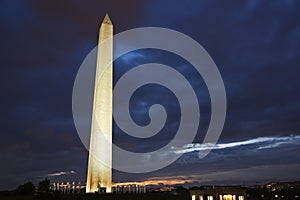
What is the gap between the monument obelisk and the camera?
114ft

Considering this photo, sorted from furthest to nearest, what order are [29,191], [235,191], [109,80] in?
1. [29,191]
2. [235,191]
3. [109,80]

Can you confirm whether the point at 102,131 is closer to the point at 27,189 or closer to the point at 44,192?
the point at 44,192

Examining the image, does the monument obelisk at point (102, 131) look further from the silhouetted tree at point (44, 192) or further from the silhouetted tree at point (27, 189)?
the silhouetted tree at point (27, 189)

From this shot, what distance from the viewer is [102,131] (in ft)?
116

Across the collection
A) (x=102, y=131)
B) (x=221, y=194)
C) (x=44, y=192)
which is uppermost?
(x=102, y=131)

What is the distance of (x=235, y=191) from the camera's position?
Result: 129 ft

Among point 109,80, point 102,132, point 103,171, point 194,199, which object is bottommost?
point 194,199

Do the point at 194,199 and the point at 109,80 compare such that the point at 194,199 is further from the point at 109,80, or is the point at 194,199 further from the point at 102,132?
the point at 109,80

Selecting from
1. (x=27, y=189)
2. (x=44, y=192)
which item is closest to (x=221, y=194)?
(x=44, y=192)

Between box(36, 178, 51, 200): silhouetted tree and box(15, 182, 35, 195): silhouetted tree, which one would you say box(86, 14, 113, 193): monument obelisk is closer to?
box(36, 178, 51, 200): silhouetted tree

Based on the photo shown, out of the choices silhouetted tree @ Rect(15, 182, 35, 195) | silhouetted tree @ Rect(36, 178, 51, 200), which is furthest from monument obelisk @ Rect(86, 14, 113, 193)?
silhouetted tree @ Rect(15, 182, 35, 195)

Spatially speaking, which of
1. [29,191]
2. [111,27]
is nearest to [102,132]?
[111,27]

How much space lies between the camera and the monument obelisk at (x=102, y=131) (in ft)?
114

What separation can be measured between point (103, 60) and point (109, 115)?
651 centimetres
